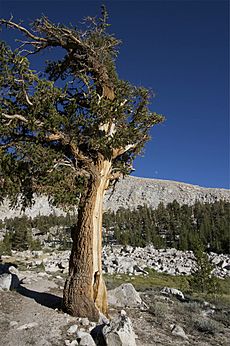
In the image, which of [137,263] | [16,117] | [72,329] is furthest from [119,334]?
[137,263]

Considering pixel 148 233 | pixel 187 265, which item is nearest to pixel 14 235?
pixel 148 233

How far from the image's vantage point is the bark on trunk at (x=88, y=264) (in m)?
8.19

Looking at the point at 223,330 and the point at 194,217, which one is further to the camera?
the point at 194,217

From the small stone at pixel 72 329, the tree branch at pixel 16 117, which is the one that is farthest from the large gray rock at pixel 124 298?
the tree branch at pixel 16 117

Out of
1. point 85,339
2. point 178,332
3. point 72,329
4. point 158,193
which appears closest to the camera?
point 85,339

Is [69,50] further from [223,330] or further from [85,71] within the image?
[223,330]

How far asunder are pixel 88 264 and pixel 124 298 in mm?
3061

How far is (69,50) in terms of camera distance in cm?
1063

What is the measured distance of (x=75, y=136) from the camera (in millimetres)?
9281

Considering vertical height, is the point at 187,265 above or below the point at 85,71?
below

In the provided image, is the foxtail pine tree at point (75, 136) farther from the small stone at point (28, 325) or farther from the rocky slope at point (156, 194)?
the rocky slope at point (156, 194)

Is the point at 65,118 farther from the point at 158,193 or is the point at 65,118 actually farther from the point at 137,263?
the point at 158,193

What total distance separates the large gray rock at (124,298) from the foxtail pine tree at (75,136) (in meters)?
2.08

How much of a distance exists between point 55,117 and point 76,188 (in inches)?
76.7
